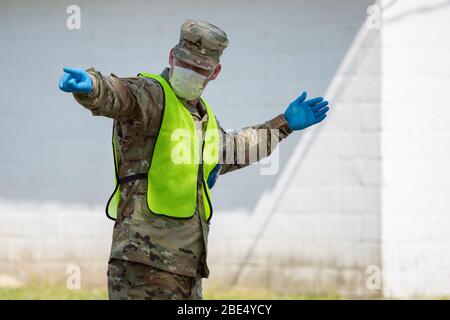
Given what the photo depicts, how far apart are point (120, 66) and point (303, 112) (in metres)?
3.51

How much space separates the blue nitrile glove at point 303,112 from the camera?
490 cm

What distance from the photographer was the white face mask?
174 inches

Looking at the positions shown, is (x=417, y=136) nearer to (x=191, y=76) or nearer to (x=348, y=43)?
(x=348, y=43)

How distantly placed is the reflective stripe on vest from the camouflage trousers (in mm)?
268

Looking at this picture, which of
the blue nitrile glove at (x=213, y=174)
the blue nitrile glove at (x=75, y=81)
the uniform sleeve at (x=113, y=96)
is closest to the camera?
the blue nitrile glove at (x=75, y=81)

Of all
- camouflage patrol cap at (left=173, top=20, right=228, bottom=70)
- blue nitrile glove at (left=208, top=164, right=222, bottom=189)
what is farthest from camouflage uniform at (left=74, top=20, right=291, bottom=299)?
blue nitrile glove at (left=208, top=164, right=222, bottom=189)

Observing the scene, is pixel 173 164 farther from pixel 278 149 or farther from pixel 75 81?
pixel 278 149

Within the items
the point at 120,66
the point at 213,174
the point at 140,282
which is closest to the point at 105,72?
the point at 120,66

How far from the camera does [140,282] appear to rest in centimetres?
430

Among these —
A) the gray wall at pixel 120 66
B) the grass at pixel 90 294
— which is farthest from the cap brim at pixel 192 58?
the grass at pixel 90 294

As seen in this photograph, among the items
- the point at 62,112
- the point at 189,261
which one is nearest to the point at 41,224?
the point at 62,112

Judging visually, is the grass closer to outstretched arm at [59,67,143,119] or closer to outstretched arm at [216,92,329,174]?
outstretched arm at [216,92,329,174]

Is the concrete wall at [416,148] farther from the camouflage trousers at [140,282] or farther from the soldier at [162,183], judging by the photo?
the camouflage trousers at [140,282]

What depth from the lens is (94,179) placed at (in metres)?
8.15
